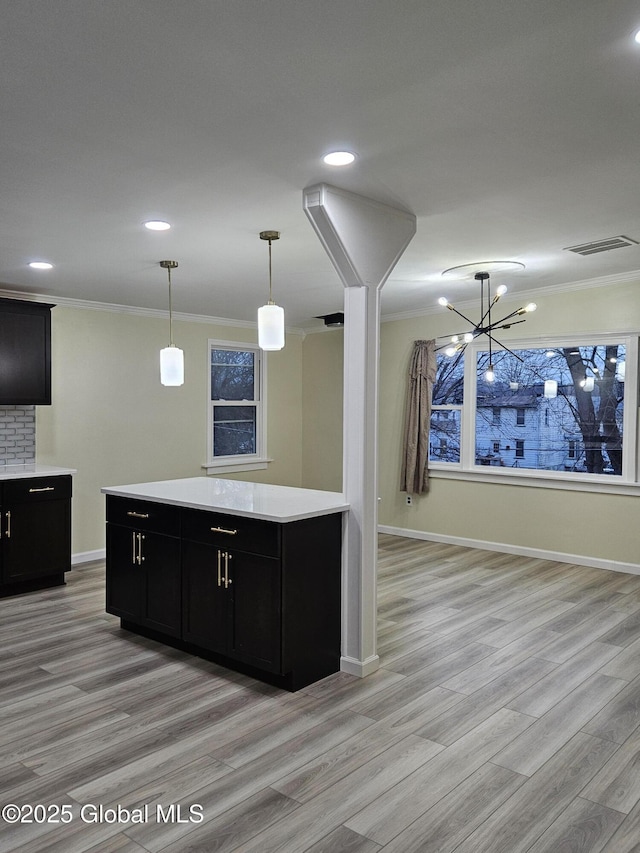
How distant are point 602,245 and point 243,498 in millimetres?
2819

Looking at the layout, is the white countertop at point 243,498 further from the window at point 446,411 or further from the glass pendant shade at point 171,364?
the window at point 446,411

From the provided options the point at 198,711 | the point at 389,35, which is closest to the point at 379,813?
the point at 198,711

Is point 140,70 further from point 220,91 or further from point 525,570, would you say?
point 525,570

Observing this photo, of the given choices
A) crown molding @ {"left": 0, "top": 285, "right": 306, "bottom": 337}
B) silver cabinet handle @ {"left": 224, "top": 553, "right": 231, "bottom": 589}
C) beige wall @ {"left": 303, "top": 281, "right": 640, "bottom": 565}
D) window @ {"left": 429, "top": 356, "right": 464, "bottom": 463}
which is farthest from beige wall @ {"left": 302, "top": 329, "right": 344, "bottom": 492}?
silver cabinet handle @ {"left": 224, "top": 553, "right": 231, "bottom": 589}

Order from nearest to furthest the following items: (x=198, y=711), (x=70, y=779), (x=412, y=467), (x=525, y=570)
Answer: (x=70, y=779) → (x=198, y=711) → (x=525, y=570) → (x=412, y=467)

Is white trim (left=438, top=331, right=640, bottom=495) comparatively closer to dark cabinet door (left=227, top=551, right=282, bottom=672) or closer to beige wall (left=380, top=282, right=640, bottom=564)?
beige wall (left=380, top=282, right=640, bottom=564)

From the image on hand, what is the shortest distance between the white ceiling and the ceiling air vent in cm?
10

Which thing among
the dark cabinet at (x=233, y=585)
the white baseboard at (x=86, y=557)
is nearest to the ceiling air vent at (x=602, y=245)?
the dark cabinet at (x=233, y=585)

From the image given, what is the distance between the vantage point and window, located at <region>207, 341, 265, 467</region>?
23.6ft

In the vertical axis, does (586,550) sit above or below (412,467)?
below

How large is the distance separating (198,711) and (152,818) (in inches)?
31.5

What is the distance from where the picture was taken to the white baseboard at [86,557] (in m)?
5.94

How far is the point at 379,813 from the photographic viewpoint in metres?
2.26

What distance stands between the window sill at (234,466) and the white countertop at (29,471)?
6.09 ft
